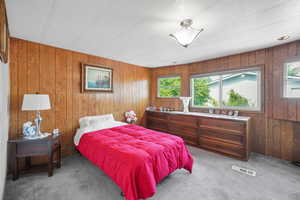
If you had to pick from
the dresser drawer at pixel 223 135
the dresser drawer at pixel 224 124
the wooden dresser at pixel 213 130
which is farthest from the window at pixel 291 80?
the dresser drawer at pixel 223 135

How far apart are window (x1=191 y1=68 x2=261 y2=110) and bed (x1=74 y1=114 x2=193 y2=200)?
2.11 m

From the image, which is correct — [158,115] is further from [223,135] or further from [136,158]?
[136,158]

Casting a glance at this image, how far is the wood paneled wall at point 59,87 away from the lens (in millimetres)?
2320

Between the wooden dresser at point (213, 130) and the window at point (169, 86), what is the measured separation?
0.87 meters

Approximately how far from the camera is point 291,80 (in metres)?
2.59

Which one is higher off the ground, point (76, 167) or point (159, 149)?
point (159, 149)

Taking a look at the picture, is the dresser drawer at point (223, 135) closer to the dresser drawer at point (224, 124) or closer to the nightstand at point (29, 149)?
the dresser drawer at point (224, 124)

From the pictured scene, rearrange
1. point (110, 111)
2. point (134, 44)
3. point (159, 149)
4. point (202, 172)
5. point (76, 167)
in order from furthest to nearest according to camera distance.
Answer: point (110, 111) → point (134, 44) → point (76, 167) → point (202, 172) → point (159, 149)

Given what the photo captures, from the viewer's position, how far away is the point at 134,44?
2.65 meters

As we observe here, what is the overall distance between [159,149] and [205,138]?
1837mm

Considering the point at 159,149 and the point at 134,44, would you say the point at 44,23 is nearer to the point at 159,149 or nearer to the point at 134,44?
the point at 134,44

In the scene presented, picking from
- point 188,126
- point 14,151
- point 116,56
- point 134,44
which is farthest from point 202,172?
point 116,56

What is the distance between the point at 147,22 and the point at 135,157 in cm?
184

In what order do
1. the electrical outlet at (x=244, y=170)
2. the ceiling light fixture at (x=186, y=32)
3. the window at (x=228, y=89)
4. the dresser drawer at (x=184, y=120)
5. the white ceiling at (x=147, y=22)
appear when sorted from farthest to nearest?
the dresser drawer at (x=184, y=120)
the window at (x=228, y=89)
the electrical outlet at (x=244, y=170)
the ceiling light fixture at (x=186, y=32)
the white ceiling at (x=147, y=22)
